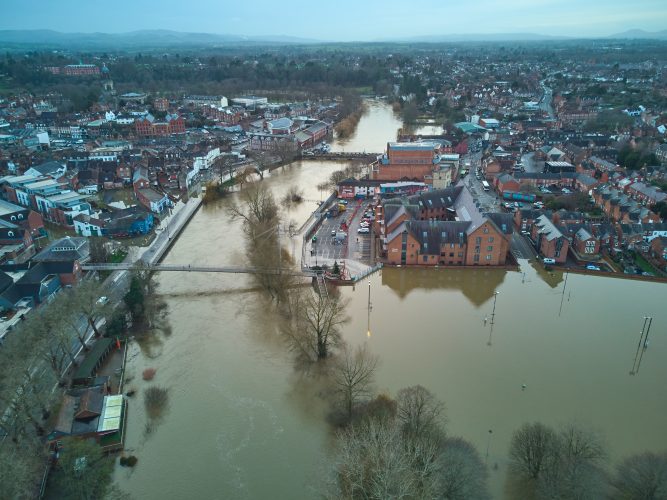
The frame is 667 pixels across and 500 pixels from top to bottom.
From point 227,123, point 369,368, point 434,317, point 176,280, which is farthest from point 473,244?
point 227,123

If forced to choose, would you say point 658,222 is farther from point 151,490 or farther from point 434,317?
point 151,490

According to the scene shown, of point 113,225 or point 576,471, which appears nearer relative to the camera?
point 576,471

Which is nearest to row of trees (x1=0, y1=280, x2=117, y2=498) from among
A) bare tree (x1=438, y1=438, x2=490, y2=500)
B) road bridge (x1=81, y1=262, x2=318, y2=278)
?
road bridge (x1=81, y1=262, x2=318, y2=278)

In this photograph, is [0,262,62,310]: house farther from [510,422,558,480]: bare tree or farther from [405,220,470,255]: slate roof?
[510,422,558,480]: bare tree

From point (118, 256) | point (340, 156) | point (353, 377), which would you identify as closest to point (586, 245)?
point (353, 377)

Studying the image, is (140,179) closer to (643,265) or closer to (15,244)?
(15,244)
